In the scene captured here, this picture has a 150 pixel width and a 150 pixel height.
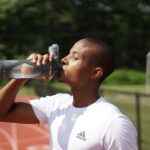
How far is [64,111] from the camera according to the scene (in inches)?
129

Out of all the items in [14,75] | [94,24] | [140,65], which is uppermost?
[14,75]

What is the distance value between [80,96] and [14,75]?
1.23 ft

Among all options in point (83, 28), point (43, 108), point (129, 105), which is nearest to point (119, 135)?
point (43, 108)

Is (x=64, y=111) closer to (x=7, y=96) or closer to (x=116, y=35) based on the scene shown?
(x=7, y=96)

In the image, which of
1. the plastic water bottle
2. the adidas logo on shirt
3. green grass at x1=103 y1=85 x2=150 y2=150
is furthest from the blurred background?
the adidas logo on shirt

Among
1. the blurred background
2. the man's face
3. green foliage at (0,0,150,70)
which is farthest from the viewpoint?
green foliage at (0,0,150,70)

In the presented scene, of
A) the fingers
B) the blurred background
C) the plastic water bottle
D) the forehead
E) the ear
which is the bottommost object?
the blurred background

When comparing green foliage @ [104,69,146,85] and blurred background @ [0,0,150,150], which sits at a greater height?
blurred background @ [0,0,150,150]

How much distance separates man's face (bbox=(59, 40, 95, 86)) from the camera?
10.4 ft

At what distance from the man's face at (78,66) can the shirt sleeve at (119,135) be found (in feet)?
1.04

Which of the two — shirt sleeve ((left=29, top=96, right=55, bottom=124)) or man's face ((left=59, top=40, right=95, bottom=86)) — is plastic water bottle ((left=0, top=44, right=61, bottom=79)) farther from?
shirt sleeve ((left=29, top=96, right=55, bottom=124))

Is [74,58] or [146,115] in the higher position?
[74,58]

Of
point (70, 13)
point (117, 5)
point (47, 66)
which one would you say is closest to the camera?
point (47, 66)

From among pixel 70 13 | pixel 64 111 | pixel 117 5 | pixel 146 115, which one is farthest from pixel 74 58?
pixel 70 13
